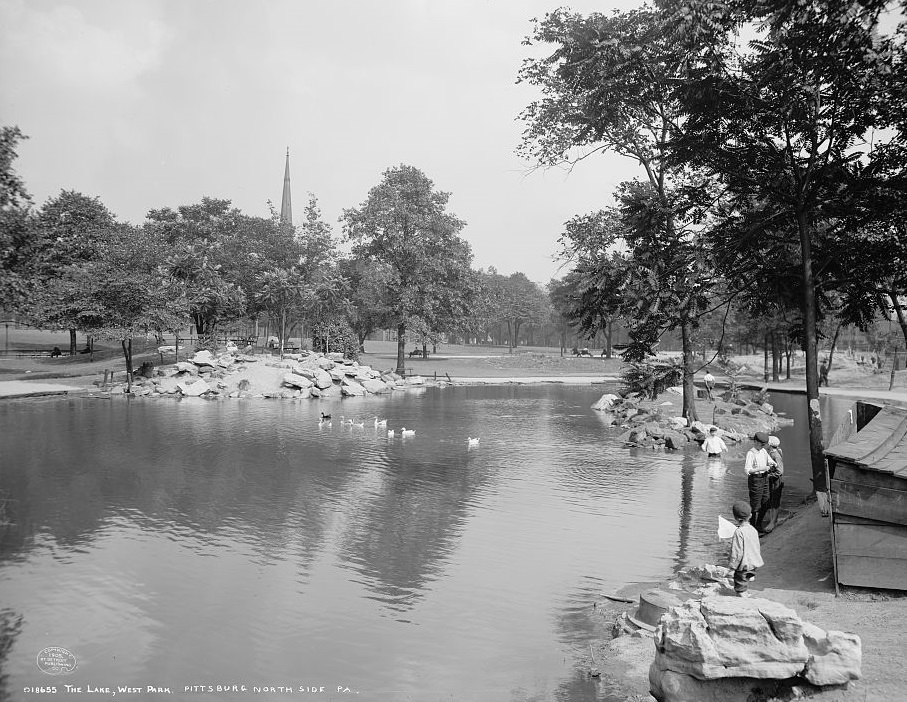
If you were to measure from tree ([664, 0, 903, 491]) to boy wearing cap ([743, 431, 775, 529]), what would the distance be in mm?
1950

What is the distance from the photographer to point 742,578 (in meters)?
10.6

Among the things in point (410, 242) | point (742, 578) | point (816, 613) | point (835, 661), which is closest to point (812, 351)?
point (742, 578)

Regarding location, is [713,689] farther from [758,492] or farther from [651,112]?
[651,112]

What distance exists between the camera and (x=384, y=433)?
3073cm

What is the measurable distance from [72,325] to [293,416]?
96.3ft

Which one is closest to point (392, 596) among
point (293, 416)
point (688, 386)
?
point (688, 386)

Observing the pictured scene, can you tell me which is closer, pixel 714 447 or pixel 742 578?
pixel 742 578

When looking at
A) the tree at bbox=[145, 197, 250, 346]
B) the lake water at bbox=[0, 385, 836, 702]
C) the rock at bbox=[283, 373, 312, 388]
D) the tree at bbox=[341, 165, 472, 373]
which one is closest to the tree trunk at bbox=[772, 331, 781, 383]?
the tree at bbox=[341, 165, 472, 373]

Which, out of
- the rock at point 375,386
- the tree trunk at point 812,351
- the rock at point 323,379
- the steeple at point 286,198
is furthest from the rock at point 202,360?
the steeple at point 286,198

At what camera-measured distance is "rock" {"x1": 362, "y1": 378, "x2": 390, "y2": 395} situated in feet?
173

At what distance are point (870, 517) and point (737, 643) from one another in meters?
4.46

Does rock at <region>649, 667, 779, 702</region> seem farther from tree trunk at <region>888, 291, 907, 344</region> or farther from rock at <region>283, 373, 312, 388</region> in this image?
rock at <region>283, 373, 312, 388</region>

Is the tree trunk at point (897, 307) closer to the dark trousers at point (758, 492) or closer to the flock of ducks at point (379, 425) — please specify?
the dark trousers at point (758, 492)

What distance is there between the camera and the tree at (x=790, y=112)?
45.6ft
